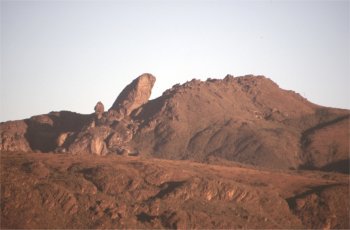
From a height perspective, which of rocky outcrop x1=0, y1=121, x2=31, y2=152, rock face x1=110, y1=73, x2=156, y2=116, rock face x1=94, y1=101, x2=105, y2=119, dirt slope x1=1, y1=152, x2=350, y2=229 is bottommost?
dirt slope x1=1, y1=152, x2=350, y2=229

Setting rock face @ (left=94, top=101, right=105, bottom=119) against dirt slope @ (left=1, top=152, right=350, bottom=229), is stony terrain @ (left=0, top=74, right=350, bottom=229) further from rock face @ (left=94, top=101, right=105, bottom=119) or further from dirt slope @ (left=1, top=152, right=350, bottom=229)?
rock face @ (left=94, top=101, right=105, bottom=119)

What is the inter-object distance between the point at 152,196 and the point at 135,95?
Result: 2332 inches

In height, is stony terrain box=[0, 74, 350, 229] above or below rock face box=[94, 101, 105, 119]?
below

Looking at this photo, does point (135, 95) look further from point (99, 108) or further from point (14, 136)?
point (14, 136)

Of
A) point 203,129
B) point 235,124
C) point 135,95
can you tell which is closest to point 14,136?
point 135,95

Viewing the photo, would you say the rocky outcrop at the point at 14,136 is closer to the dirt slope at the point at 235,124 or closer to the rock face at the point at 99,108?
the rock face at the point at 99,108

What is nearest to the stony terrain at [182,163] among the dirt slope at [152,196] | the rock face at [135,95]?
the dirt slope at [152,196]

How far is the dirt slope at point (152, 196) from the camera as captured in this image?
146ft

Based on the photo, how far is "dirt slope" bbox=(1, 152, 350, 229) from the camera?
146 ft

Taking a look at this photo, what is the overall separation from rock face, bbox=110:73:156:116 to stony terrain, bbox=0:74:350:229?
0.22 meters

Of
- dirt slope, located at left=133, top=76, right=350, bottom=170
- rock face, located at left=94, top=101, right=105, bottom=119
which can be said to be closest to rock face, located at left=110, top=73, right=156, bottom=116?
dirt slope, located at left=133, top=76, right=350, bottom=170

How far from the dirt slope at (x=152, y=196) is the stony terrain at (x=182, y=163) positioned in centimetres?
10

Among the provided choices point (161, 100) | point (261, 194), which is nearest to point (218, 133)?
point (161, 100)

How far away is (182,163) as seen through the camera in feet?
207
